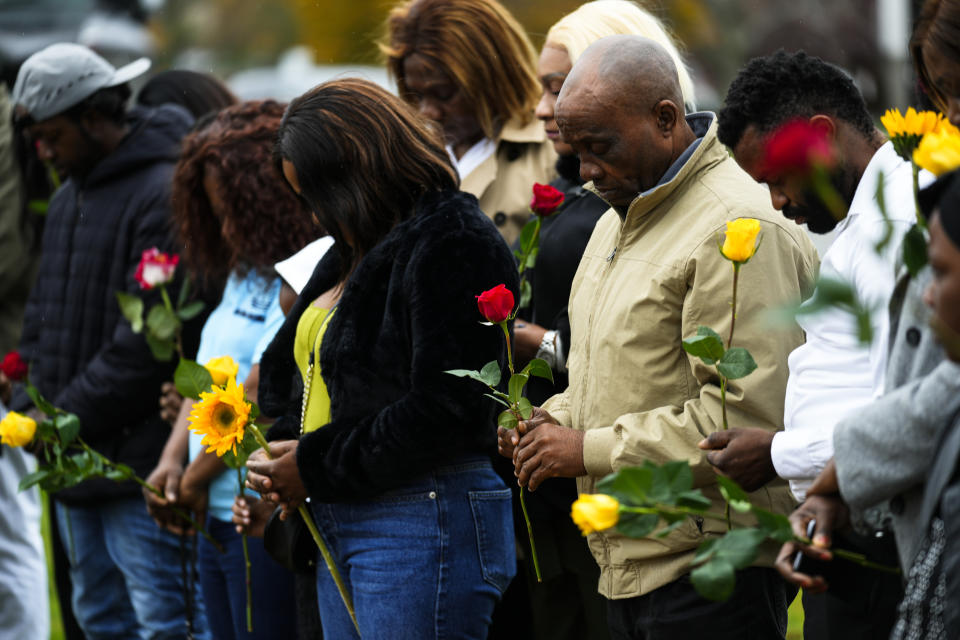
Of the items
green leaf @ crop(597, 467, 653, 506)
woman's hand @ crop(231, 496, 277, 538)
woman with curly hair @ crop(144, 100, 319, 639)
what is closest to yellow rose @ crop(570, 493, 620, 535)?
green leaf @ crop(597, 467, 653, 506)

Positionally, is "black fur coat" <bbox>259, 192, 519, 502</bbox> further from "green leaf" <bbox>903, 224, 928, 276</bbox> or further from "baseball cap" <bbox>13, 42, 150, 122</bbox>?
"baseball cap" <bbox>13, 42, 150, 122</bbox>

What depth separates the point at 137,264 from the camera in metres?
4.20

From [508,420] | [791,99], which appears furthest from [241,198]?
[791,99]

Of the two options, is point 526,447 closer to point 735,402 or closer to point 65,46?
point 735,402

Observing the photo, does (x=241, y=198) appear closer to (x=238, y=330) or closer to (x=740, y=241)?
(x=238, y=330)

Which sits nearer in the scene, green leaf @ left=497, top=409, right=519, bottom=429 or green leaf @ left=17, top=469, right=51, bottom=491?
green leaf @ left=497, top=409, right=519, bottom=429

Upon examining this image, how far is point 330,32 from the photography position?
19.5m

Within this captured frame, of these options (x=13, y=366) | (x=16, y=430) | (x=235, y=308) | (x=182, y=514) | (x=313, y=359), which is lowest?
(x=182, y=514)

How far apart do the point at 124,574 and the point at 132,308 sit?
0.95 metres

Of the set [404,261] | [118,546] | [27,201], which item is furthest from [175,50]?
[404,261]

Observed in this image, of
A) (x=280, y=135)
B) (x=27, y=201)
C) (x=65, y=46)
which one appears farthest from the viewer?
(x=27, y=201)

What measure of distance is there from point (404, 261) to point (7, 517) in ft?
9.03

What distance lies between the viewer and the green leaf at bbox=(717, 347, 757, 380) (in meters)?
2.12

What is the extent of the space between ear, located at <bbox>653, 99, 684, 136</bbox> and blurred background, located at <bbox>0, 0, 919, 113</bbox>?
6.60 meters
